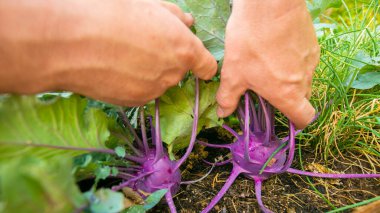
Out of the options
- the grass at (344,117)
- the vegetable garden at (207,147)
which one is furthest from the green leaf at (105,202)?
the grass at (344,117)

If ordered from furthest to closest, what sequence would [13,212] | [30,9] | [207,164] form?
[207,164], [30,9], [13,212]

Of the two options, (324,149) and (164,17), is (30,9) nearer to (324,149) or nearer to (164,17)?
(164,17)

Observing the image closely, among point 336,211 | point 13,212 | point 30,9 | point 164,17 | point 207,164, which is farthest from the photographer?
point 207,164

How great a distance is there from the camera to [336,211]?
776 millimetres

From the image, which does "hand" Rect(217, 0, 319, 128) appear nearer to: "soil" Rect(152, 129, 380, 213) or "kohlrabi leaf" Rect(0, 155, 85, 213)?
"soil" Rect(152, 129, 380, 213)

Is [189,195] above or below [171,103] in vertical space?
below

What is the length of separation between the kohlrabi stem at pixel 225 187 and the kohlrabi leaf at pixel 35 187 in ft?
1.14

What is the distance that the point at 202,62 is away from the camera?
74cm

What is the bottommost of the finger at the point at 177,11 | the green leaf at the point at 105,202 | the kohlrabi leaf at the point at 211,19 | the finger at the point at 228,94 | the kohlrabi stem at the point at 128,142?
the kohlrabi stem at the point at 128,142

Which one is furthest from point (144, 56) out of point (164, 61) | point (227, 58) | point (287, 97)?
point (287, 97)

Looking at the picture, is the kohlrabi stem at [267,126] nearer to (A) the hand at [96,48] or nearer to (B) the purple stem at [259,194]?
(B) the purple stem at [259,194]

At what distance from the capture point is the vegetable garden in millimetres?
643

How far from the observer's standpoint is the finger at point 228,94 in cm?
77

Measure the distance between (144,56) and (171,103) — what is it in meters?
0.22
